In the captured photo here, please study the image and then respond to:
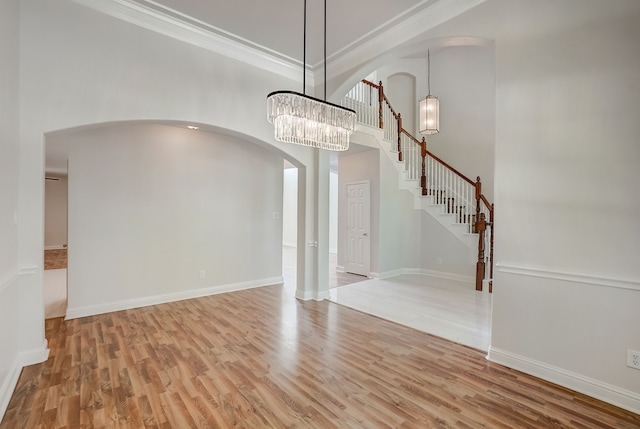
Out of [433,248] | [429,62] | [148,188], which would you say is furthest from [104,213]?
[429,62]

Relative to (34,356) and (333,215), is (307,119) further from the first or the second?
(333,215)

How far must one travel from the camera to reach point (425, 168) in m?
7.11

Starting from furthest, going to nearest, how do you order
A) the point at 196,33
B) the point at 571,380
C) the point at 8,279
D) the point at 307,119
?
1. the point at 196,33
2. the point at 307,119
3. the point at 571,380
4. the point at 8,279

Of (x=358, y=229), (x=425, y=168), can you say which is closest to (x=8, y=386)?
(x=358, y=229)

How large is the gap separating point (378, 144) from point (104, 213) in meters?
5.11

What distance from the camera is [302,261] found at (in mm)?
4949

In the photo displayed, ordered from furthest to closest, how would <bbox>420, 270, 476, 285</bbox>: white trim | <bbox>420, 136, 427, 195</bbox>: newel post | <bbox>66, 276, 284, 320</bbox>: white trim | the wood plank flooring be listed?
1. <bbox>420, 136, 427, 195</bbox>: newel post
2. <bbox>420, 270, 476, 285</bbox>: white trim
3. <bbox>66, 276, 284, 320</bbox>: white trim
4. the wood plank flooring

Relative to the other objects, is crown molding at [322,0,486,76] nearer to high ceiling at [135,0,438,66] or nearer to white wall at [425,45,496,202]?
high ceiling at [135,0,438,66]

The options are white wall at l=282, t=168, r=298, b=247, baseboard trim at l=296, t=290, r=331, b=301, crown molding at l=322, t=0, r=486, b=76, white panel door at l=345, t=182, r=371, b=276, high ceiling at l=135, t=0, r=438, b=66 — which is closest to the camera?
crown molding at l=322, t=0, r=486, b=76

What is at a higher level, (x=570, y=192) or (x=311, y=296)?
(x=570, y=192)

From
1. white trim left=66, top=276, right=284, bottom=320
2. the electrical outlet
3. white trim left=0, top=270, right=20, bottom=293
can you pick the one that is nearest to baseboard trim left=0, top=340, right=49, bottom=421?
white trim left=0, top=270, right=20, bottom=293

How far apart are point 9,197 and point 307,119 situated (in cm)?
246

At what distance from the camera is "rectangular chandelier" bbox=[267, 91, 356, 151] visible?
8.20 ft

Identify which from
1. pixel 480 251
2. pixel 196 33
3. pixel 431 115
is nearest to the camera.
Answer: pixel 196 33
